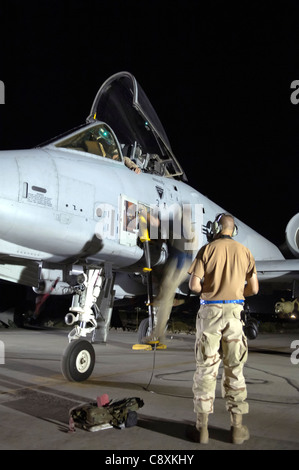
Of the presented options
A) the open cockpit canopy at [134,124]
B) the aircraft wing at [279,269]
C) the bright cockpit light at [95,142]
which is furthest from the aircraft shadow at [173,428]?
the aircraft wing at [279,269]

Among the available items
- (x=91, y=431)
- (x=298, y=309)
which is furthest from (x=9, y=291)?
(x=91, y=431)

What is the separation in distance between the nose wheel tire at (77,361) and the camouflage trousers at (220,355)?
239 centimetres

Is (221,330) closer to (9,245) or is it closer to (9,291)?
(9,245)

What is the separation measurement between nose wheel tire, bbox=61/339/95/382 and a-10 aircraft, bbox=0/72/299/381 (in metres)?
0.01

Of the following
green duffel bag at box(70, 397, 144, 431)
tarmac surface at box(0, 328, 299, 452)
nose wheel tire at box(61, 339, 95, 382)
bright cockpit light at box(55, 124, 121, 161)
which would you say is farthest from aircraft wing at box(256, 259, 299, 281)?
green duffel bag at box(70, 397, 144, 431)

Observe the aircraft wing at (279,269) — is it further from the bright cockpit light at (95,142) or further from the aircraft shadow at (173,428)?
the aircraft shadow at (173,428)

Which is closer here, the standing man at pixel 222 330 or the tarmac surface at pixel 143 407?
the tarmac surface at pixel 143 407

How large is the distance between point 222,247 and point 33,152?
3132 millimetres

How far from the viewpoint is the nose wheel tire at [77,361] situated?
207 inches

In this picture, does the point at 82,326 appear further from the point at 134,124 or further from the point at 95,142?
the point at 134,124

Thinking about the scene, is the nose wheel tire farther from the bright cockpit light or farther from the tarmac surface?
the bright cockpit light

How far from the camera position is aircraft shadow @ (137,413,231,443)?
3.20 metres

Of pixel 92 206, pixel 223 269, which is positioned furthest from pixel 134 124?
pixel 223 269

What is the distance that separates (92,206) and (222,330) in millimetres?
3019
